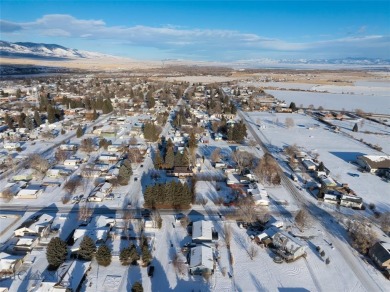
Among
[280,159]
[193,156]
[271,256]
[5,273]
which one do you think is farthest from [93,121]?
[271,256]

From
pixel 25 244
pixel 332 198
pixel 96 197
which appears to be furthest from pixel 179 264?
pixel 332 198

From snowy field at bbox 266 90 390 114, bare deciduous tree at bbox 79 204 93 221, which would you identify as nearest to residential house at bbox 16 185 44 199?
bare deciduous tree at bbox 79 204 93 221

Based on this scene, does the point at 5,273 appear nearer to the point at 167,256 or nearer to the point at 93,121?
the point at 167,256

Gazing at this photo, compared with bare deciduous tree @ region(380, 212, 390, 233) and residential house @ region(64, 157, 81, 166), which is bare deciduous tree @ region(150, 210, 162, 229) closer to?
residential house @ region(64, 157, 81, 166)

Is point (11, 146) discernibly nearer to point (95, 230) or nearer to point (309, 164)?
point (95, 230)

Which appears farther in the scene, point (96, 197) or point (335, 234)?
point (96, 197)
